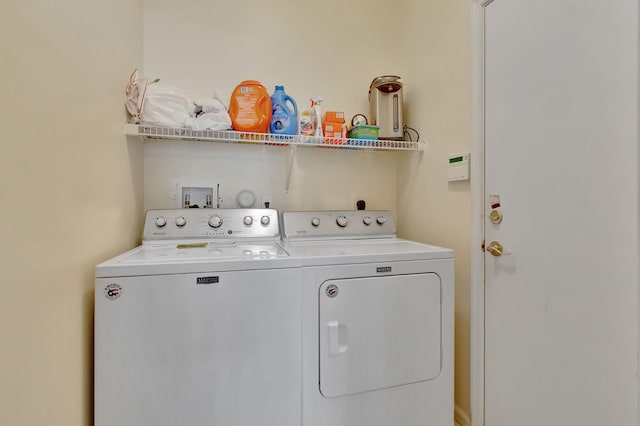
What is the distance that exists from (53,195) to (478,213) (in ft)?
5.64

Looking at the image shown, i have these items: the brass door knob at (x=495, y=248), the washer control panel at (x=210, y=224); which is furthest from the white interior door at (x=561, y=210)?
the washer control panel at (x=210, y=224)

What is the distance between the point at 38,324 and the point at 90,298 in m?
0.35

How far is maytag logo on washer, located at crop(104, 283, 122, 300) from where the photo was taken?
0.98 m

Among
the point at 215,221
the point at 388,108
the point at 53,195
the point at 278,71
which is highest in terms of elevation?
the point at 278,71

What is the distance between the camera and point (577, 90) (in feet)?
3.41

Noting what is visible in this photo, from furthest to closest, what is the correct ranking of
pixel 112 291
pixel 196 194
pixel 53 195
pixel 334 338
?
pixel 196 194 → pixel 334 338 → pixel 112 291 → pixel 53 195

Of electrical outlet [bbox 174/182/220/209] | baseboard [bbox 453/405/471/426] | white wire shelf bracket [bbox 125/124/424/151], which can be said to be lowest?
baseboard [bbox 453/405/471/426]

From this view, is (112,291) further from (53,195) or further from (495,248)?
(495,248)

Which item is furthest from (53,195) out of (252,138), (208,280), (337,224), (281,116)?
(337,224)

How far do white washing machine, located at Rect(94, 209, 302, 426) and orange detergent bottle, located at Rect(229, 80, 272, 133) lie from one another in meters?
0.85

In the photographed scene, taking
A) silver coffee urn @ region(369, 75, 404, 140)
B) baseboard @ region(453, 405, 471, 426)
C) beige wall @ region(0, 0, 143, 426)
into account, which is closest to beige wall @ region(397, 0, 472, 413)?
baseboard @ region(453, 405, 471, 426)

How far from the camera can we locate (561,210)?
1089 mm

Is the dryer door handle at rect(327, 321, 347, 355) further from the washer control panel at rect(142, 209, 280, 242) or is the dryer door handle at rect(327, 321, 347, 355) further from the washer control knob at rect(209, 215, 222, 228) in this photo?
the washer control knob at rect(209, 215, 222, 228)

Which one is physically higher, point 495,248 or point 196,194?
point 196,194
